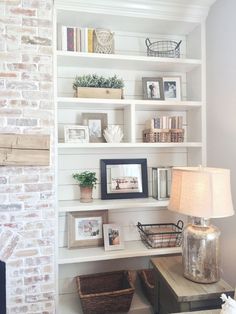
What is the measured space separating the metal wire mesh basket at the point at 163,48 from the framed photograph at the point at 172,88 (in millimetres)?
200

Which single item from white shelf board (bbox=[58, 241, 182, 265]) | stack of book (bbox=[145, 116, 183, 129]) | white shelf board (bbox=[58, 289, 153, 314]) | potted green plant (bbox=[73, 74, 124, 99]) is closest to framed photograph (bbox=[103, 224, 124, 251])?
white shelf board (bbox=[58, 241, 182, 265])

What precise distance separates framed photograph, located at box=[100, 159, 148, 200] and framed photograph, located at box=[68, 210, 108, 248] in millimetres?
181

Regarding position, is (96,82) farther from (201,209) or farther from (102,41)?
(201,209)

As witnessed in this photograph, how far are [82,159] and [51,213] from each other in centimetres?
58

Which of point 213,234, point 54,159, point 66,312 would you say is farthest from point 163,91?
point 66,312

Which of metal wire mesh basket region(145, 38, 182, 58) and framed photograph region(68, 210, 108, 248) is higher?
metal wire mesh basket region(145, 38, 182, 58)

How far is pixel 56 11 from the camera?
208cm

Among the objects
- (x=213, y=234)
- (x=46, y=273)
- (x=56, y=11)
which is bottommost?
(x=46, y=273)

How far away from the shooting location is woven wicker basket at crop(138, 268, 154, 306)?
2.17 metres

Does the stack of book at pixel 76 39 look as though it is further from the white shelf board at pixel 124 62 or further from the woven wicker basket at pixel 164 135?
the woven wicker basket at pixel 164 135

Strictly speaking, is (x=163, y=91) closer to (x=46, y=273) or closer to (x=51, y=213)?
(x=51, y=213)

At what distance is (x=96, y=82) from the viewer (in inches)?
88.0

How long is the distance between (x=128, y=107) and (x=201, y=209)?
110 cm

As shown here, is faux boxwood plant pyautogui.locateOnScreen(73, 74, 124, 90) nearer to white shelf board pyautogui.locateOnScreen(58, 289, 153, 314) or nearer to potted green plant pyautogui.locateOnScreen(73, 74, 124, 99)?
potted green plant pyautogui.locateOnScreen(73, 74, 124, 99)
